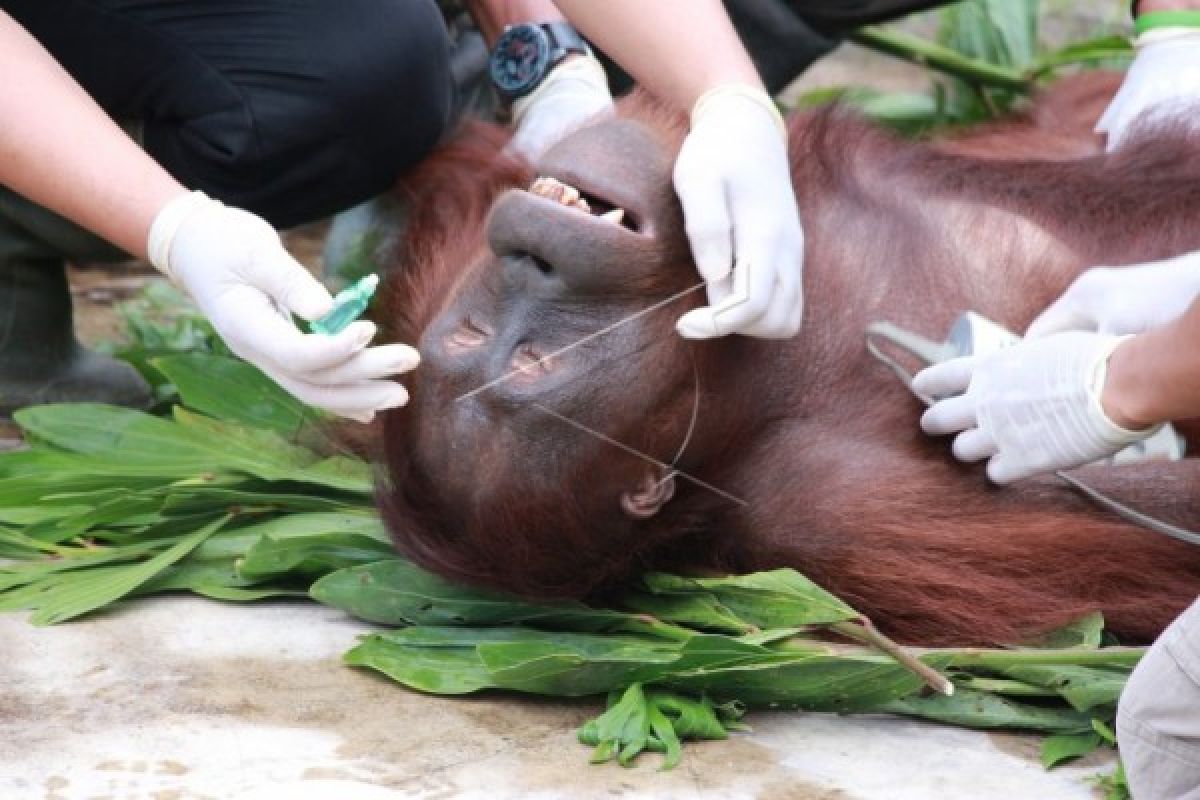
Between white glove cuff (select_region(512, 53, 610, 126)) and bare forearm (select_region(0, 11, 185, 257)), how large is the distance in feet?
3.77

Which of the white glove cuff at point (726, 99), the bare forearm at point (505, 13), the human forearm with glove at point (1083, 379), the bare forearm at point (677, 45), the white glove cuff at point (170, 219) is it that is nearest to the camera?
the human forearm with glove at point (1083, 379)

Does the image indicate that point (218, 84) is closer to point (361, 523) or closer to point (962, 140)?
point (361, 523)

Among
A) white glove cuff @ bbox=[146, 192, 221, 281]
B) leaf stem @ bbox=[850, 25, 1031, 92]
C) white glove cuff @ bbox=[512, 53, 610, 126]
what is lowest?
leaf stem @ bbox=[850, 25, 1031, 92]

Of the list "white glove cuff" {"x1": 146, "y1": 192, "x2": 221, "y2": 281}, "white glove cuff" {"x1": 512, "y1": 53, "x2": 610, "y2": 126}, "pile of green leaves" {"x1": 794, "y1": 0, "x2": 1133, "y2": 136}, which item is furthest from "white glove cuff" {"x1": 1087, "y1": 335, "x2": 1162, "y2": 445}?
"pile of green leaves" {"x1": 794, "y1": 0, "x2": 1133, "y2": 136}

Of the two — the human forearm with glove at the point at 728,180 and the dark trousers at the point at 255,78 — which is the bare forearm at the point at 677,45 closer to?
the human forearm with glove at the point at 728,180

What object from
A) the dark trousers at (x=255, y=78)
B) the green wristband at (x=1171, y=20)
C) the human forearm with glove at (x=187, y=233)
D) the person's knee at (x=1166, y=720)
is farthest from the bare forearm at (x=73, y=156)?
the green wristband at (x=1171, y=20)

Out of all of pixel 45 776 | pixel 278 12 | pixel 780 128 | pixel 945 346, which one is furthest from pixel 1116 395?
pixel 278 12

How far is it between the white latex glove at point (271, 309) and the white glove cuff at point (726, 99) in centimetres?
64

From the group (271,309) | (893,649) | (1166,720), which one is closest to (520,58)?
(271,309)

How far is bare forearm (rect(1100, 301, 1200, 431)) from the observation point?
241 centimetres

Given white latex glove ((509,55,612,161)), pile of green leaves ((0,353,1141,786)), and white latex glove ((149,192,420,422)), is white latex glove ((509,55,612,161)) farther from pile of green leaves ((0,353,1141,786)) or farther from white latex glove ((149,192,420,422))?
white latex glove ((149,192,420,422))

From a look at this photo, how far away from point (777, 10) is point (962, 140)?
3.23 feet

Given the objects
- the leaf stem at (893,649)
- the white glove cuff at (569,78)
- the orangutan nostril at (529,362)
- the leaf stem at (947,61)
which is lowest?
the leaf stem at (893,649)

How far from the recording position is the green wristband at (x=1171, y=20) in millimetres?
3904
